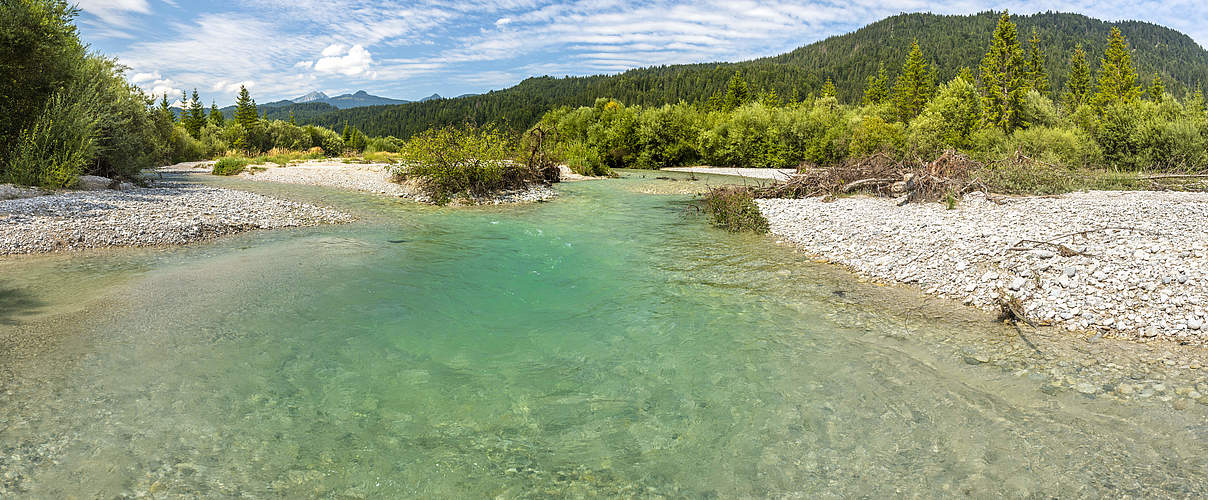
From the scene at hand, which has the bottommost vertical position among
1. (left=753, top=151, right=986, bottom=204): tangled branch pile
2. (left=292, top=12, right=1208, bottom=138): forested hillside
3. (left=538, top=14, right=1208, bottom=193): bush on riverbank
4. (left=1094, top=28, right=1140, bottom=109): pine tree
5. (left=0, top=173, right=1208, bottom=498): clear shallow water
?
(left=0, top=173, right=1208, bottom=498): clear shallow water

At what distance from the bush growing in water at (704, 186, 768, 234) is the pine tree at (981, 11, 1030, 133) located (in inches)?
1754

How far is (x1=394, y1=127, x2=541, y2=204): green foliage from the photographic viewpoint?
24.1 metres

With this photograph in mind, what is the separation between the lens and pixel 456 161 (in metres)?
24.2

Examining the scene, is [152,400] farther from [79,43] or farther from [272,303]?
[79,43]

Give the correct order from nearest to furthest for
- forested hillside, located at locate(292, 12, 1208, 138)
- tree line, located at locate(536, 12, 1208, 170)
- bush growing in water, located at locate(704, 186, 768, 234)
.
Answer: bush growing in water, located at locate(704, 186, 768, 234), tree line, located at locate(536, 12, 1208, 170), forested hillside, located at locate(292, 12, 1208, 138)

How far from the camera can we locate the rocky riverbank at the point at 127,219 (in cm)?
→ 1188

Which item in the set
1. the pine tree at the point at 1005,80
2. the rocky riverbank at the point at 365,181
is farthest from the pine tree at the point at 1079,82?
the rocky riverbank at the point at 365,181

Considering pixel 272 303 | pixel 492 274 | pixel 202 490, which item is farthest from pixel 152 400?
pixel 492 274

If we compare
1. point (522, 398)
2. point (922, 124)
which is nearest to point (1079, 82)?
point (922, 124)

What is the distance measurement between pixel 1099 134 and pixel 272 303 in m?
36.4

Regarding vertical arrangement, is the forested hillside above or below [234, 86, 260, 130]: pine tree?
above

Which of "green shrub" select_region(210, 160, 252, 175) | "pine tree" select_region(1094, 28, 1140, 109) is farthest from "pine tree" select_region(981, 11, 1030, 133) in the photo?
"green shrub" select_region(210, 160, 252, 175)

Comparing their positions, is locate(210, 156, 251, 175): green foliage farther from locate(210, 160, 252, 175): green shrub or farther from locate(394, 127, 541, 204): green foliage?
locate(394, 127, 541, 204): green foliage

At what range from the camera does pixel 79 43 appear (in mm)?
20797
